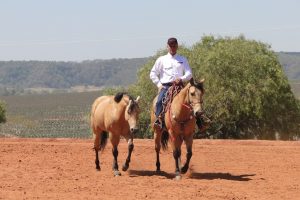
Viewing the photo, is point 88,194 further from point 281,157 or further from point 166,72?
point 281,157

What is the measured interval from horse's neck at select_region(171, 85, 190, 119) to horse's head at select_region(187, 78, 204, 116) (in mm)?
228

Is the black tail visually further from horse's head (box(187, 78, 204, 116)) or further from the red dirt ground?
horse's head (box(187, 78, 204, 116))

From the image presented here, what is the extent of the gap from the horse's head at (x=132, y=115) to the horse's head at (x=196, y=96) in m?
1.43

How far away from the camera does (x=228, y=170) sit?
15023 mm

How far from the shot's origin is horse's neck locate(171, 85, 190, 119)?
1303 centimetres

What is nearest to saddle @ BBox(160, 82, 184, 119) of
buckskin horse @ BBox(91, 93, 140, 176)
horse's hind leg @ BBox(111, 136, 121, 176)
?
buckskin horse @ BBox(91, 93, 140, 176)

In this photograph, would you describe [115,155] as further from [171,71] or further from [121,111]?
[171,71]

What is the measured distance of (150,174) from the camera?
46.9 ft

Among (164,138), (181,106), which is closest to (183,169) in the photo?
(164,138)

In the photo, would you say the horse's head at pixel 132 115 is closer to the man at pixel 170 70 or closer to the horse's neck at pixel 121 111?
the horse's neck at pixel 121 111

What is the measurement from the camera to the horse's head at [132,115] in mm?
13406

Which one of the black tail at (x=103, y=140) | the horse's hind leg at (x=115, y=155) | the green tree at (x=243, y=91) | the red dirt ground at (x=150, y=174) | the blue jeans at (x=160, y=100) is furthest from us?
the green tree at (x=243, y=91)

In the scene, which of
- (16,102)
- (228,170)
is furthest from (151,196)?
(16,102)

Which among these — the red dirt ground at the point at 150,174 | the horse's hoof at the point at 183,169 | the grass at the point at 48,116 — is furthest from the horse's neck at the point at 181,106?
the grass at the point at 48,116
